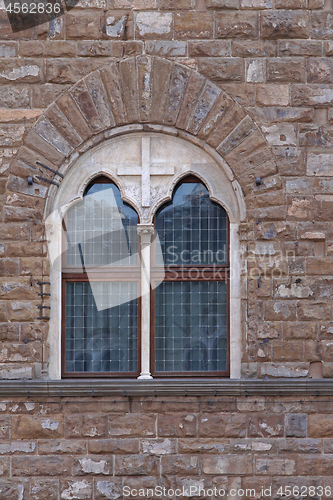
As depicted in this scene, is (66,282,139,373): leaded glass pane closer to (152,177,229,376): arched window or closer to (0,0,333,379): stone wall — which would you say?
(152,177,229,376): arched window

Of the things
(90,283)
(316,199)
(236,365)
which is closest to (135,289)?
(90,283)

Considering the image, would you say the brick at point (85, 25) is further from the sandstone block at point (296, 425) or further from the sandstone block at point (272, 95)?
the sandstone block at point (296, 425)

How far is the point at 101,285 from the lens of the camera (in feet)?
20.2

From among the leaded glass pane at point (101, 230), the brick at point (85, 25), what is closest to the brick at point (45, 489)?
the leaded glass pane at point (101, 230)

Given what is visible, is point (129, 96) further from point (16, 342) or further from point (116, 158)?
point (16, 342)

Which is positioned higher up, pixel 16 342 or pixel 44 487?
pixel 16 342

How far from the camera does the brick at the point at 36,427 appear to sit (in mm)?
5820

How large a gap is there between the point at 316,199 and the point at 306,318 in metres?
1.23

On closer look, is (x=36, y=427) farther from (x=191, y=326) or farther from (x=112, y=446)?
(x=191, y=326)

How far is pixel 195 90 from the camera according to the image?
19.7 ft

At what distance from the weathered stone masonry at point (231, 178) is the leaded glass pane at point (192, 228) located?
37cm

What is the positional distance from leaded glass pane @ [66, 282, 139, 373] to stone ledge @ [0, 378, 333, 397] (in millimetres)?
314

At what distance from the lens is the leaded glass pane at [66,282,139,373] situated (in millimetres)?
6109

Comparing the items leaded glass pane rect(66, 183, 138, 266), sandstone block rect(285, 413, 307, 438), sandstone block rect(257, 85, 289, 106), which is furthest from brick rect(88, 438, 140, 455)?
sandstone block rect(257, 85, 289, 106)
